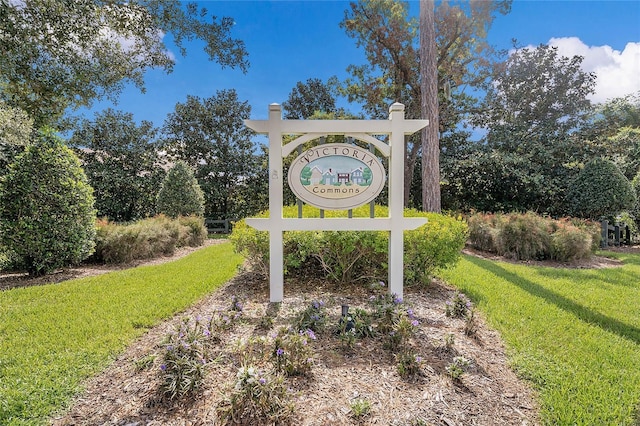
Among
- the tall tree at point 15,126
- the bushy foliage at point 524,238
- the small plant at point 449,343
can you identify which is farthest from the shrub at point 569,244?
the tall tree at point 15,126

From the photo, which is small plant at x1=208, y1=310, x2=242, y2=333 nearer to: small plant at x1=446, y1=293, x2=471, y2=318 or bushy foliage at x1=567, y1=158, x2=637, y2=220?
small plant at x1=446, y1=293, x2=471, y2=318

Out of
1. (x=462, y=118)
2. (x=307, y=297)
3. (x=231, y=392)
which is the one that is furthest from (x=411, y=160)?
(x=231, y=392)

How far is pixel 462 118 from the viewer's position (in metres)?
14.5

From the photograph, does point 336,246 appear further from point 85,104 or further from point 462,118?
point 462,118

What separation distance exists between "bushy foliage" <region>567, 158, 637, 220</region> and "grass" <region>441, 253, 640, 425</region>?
5.94m

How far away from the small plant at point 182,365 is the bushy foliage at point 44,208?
16.6 feet

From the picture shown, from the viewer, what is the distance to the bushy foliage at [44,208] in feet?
18.4

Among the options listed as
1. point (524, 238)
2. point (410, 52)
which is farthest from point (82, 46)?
point (410, 52)

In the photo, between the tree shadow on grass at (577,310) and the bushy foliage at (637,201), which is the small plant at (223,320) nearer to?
the tree shadow on grass at (577,310)

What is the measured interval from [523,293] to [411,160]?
997 cm

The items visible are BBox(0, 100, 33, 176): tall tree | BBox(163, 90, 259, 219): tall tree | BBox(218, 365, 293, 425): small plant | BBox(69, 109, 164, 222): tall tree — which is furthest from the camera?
BBox(163, 90, 259, 219): tall tree

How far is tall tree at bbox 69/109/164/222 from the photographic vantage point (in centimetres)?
1427

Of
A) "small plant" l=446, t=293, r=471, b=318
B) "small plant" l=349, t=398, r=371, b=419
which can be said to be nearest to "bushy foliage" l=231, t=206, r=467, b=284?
"small plant" l=446, t=293, r=471, b=318

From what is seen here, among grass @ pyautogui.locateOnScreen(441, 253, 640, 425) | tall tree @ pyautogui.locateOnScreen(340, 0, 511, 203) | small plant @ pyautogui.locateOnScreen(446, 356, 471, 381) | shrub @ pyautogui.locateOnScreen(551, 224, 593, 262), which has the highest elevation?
tall tree @ pyautogui.locateOnScreen(340, 0, 511, 203)
